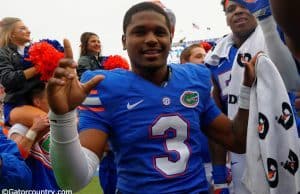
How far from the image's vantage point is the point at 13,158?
2.24m

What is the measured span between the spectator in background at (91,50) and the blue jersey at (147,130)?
3.08 meters

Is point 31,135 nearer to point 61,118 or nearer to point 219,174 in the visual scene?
point 219,174

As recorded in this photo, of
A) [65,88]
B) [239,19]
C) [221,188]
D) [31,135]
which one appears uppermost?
[239,19]

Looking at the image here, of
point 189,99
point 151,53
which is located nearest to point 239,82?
point 189,99

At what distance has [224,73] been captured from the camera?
314cm

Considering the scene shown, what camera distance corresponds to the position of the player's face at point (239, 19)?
296 centimetres

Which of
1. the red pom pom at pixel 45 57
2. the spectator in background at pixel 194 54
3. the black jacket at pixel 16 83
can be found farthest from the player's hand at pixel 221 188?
the spectator in background at pixel 194 54

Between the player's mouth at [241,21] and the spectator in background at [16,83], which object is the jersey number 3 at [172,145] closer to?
the player's mouth at [241,21]

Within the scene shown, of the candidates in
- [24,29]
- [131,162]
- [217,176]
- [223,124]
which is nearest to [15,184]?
[131,162]

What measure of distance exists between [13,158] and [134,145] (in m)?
0.72

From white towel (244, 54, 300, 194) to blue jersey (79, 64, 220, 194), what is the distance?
283 millimetres

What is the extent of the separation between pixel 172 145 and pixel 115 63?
279cm

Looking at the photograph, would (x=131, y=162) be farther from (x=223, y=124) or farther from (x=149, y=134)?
(x=223, y=124)

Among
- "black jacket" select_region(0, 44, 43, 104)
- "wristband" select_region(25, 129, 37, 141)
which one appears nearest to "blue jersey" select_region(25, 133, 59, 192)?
"wristband" select_region(25, 129, 37, 141)
